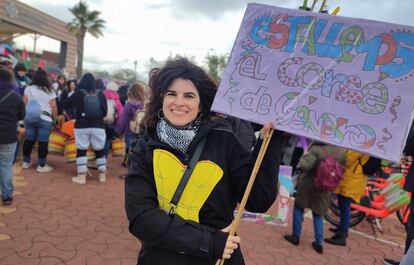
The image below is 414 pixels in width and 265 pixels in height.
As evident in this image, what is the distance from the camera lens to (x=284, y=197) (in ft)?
16.5

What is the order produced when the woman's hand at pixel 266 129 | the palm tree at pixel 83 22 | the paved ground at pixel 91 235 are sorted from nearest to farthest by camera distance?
the woman's hand at pixel 266 129, the paved ground at pixel 91 235, the palm tree at pixel 83 22

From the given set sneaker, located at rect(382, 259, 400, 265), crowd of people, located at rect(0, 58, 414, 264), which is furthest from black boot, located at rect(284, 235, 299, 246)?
crowd of people, located at rect(0, 58, 414, 264)

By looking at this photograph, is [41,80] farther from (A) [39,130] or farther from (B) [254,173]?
(B) [254,173]

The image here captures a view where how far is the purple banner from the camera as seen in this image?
1.56 metres

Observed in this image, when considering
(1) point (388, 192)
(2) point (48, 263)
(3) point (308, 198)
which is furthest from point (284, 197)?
(2) point (48, 263)

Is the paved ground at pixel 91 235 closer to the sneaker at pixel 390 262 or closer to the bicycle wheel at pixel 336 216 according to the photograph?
the sneaker at pixel 390 262

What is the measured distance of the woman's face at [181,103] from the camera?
177 centimetres

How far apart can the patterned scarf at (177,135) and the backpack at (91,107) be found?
165 inches

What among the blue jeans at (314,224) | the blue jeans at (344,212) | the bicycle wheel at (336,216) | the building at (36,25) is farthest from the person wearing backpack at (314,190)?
the building at (36,25)

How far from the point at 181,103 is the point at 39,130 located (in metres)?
5.28

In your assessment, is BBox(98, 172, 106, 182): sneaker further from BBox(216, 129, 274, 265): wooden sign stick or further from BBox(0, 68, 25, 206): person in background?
BBox(216, 129, 274, 265): wooden sign stick

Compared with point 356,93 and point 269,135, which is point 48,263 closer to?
point 269,135

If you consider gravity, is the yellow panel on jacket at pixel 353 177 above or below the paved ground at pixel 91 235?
above

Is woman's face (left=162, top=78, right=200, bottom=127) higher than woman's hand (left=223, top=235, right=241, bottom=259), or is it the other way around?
woman's face (left=162, top=78, right=200, bottom=127)
